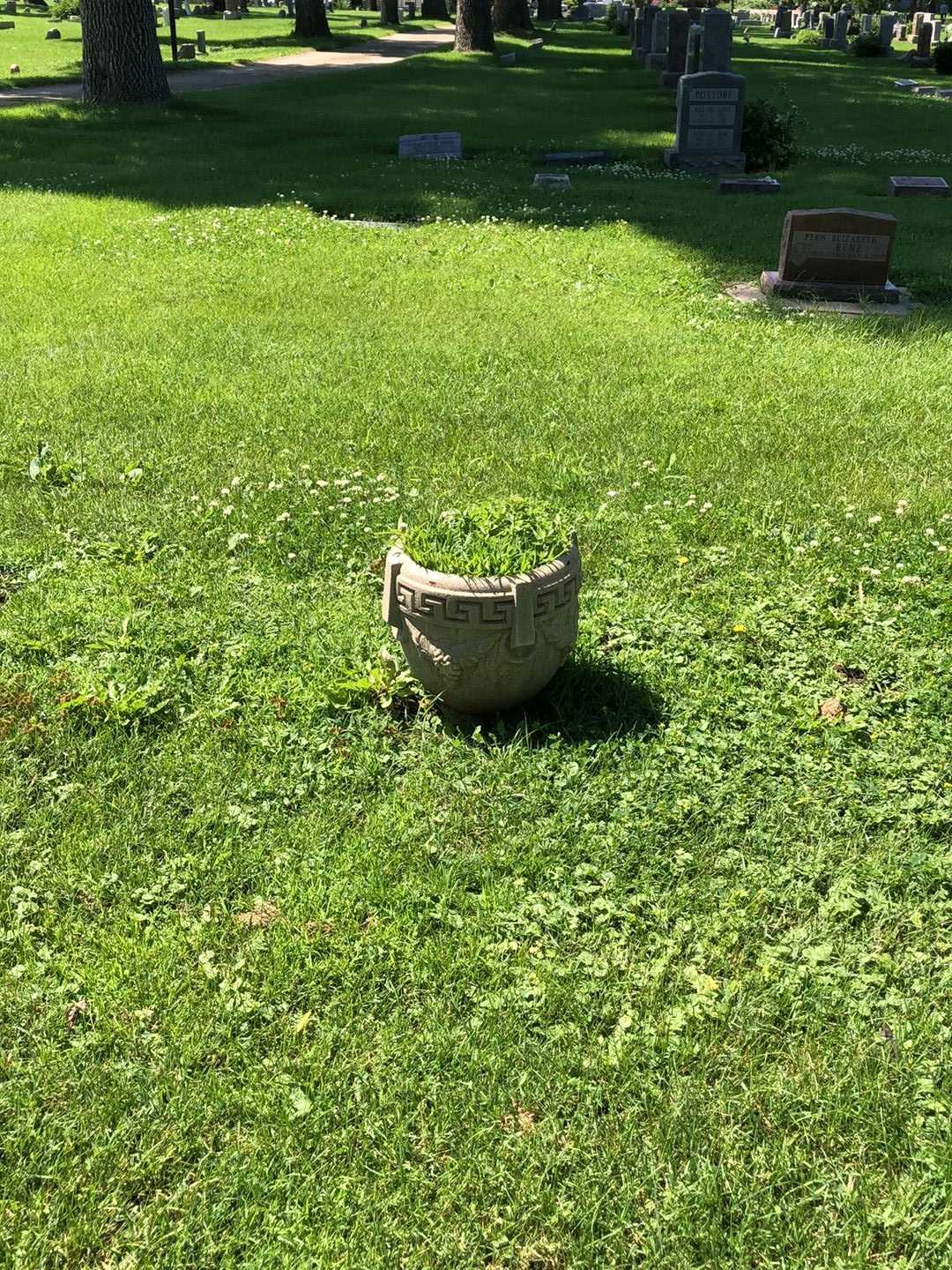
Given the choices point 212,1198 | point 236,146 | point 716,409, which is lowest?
point 212,1198

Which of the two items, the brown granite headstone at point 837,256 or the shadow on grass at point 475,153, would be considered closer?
the brown granite headstone at point 837,256

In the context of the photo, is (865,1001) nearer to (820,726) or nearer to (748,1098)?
(748,1098)

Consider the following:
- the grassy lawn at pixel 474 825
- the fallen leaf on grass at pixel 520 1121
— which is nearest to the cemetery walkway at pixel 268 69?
the grassy lawn at pixel 474 825

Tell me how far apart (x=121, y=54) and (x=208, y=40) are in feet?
78.1

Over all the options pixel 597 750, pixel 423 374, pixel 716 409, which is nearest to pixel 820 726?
pixel 597 750

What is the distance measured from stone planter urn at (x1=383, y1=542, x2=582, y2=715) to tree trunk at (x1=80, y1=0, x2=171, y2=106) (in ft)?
62.4

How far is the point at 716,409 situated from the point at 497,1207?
19.3 feet

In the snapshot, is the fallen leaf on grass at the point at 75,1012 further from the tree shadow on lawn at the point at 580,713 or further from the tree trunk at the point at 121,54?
the tree trunk at the point at 121,54

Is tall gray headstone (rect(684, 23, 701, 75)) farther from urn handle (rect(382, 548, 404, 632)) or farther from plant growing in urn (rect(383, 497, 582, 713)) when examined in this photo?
urn handle (rect(382, 548, 404, 632))

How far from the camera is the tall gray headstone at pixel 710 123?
55.6 ft

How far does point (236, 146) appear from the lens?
18344 mm

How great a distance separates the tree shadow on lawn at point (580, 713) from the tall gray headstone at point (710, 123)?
15018 millimetres

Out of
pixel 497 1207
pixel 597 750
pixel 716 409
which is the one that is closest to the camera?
pixel 497 1207

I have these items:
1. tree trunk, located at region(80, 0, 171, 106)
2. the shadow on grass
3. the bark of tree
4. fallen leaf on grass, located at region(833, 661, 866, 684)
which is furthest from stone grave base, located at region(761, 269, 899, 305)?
the bark of tree
